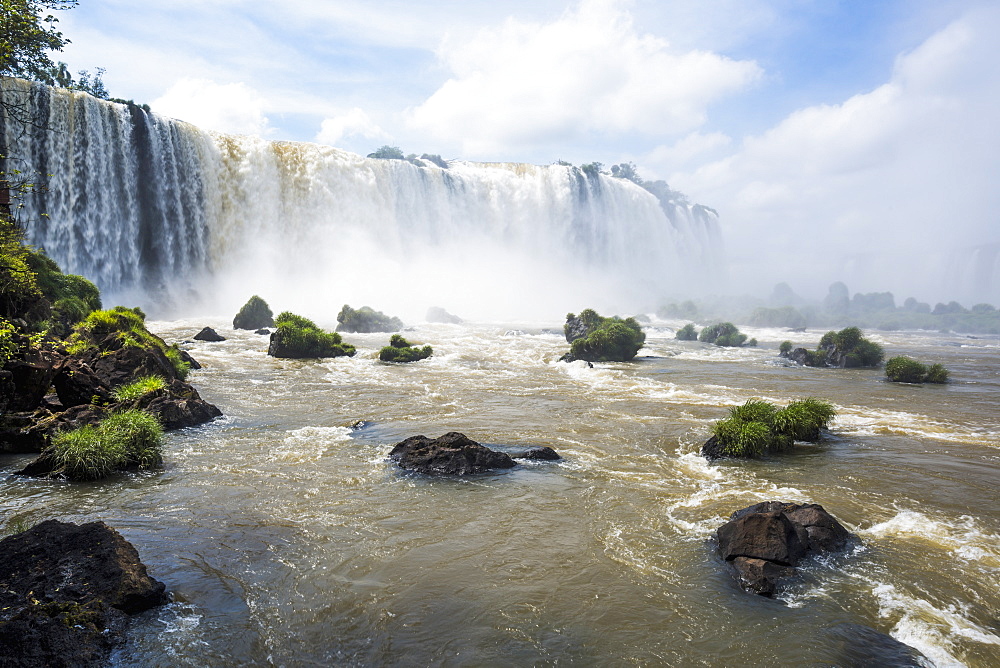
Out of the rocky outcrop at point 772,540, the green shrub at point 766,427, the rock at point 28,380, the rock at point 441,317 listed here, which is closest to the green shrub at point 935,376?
the green shrub at point 766,427

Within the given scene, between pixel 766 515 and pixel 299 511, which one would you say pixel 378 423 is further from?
pixel 766 515

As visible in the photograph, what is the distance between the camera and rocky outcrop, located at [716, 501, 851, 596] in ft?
20.9

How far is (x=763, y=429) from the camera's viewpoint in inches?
464

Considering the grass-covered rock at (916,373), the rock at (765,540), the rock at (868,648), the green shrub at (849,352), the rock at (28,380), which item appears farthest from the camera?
the green shrub at (849,352)

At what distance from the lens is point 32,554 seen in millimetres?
5348

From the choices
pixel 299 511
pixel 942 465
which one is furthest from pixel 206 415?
pixel 942 465

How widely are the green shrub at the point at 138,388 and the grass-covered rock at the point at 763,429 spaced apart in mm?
12726

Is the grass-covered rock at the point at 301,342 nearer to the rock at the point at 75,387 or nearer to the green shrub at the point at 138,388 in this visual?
the green shrub at the point at 138,388

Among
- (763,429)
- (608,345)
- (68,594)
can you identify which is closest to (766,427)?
(763,429)

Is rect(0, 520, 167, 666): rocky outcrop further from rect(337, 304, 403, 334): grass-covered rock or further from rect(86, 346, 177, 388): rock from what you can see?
rect(337, 304, 403, 334): grass-covered rock

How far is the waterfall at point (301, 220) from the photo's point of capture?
36.4 metres

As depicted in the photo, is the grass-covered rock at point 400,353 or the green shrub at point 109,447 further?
the grass-covered rock at point 400,353

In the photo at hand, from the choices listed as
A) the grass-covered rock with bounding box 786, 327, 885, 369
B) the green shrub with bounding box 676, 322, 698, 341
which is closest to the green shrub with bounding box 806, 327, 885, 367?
the grass-covered rock with bounding box 786, 327, 885, 369

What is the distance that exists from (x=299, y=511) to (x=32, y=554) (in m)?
3.44
